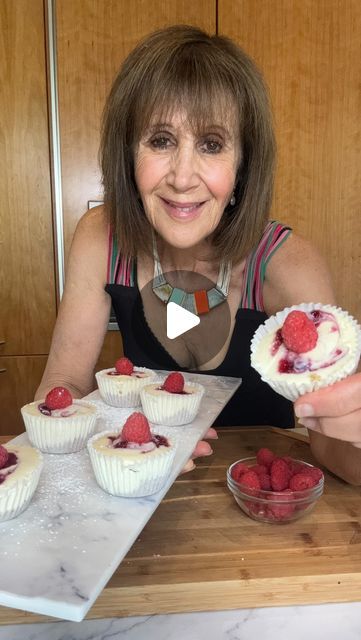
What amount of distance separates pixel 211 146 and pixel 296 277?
1.14 feet

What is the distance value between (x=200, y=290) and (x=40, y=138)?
1213 millimetres

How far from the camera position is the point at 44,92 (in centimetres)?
217

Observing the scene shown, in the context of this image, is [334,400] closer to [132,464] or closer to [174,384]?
[132,464]

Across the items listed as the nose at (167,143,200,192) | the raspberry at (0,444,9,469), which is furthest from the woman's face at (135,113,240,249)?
the raspberry at (0,444,9,469)

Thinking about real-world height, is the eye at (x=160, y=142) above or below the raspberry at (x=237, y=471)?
above

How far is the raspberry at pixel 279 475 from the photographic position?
85cm

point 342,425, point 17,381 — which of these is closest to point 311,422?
point 342,425

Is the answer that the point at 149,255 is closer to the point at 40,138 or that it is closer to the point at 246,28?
the point at 40,138

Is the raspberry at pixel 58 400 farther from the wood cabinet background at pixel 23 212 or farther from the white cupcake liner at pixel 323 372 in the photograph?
the wood cabinet background at pixel 23 212

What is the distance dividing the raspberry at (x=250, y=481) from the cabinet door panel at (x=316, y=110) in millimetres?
1685

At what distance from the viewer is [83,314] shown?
4.52 ft

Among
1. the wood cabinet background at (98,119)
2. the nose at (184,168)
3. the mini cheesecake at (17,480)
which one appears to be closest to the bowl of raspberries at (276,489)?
the mini cheesecake at (17,480)

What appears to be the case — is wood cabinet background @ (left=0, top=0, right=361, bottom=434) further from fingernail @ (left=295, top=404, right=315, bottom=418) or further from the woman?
fingernail @ (left=295, top=404, right=315, bottom=418)

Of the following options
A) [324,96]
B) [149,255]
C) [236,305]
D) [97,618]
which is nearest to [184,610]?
[97,618]
